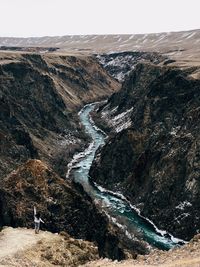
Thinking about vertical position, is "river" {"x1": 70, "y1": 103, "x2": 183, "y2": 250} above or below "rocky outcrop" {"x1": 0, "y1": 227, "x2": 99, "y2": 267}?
below

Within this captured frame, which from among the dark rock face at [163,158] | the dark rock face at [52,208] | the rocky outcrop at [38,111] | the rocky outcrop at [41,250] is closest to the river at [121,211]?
the dark rock face at [163,158]

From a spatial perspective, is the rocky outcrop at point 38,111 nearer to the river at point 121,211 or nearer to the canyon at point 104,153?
the canyon at point 104,153

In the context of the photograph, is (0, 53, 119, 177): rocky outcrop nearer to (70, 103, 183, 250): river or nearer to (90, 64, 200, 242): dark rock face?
(70, 103, 183, 250): river

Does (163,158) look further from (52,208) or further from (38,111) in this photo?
(38,111)

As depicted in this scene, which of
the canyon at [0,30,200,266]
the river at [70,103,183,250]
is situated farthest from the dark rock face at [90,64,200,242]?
the river at [70,103,183,250]

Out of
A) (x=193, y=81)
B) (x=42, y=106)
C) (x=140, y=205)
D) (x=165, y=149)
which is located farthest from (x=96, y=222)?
(x=42, y=106)

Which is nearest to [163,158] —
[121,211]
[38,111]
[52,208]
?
[121,211]
